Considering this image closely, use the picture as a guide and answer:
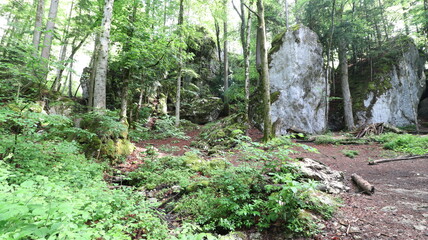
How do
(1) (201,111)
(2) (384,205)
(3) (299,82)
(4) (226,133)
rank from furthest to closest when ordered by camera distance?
(1) (201,111), (3) (299,82), (4) (226,133), (2) (384,205)

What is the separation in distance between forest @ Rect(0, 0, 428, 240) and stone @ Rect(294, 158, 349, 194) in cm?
4

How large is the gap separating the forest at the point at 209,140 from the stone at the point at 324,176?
0.14 feet

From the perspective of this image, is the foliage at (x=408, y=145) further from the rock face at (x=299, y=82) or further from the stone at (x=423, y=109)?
the stone at (x=423, y=109)

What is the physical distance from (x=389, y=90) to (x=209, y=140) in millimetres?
16564

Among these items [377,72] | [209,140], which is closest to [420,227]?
[209,140]

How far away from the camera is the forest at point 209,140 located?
9.59 ft

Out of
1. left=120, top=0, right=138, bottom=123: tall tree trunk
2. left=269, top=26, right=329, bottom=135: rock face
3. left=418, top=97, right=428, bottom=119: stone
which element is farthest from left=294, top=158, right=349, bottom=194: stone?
left=418, top=97, right=428, bottom=119: stone

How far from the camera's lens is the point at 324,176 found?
4973mm

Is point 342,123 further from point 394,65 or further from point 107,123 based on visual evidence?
point 107,123

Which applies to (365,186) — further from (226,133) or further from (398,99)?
(398,99)

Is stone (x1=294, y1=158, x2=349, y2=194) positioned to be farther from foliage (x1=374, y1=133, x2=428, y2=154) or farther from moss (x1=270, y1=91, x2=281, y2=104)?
moss (x1=270, y1=91, x2=281, y2=104)

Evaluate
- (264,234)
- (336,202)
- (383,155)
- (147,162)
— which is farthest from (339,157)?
(147,162)

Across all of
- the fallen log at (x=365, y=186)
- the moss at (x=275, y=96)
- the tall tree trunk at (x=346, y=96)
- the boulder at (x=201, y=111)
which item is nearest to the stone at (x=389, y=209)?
the fallen log at (x=365, y=186)

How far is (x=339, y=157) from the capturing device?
8.33 metres
